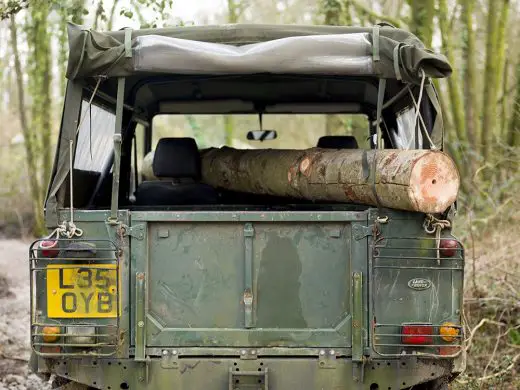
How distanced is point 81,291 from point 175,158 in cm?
214

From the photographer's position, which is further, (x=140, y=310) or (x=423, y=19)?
(x=423, y=19)

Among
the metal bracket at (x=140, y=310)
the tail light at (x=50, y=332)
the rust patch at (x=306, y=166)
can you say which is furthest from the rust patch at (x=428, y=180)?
the tail light at (x=50, y=332)

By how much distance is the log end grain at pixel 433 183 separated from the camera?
4660mm

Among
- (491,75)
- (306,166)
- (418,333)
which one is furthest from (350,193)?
(491,75)

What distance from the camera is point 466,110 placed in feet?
46.5

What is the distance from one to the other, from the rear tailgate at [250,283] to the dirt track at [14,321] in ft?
8.38

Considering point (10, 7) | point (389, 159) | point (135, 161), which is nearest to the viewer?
point (389, 159)

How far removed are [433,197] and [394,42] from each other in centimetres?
106

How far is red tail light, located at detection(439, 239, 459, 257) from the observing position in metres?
5.04

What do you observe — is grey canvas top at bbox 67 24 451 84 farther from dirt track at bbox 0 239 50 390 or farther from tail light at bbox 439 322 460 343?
dirt track at bbox 0 239 50 390

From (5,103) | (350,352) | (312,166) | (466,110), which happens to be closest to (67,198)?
(312,166)

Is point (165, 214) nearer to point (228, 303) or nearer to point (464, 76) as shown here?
point (228, 303)

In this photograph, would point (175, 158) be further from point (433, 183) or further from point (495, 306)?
point (495, 306)

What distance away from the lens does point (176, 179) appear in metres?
7.44
